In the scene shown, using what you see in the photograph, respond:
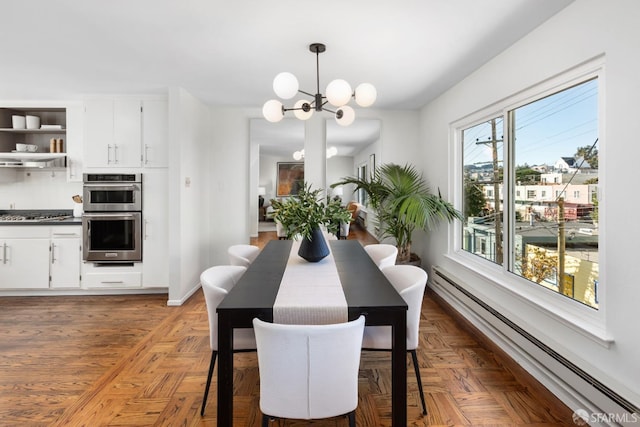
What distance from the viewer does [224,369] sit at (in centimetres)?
147

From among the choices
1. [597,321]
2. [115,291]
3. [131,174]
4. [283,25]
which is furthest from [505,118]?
[115,291]

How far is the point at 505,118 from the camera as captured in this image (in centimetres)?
273

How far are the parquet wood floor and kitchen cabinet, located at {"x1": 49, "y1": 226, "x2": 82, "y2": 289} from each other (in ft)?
2.06

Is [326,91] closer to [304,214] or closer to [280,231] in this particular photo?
[304,214]

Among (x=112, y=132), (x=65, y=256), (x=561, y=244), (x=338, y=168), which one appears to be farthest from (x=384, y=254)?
(x=65, y=256)

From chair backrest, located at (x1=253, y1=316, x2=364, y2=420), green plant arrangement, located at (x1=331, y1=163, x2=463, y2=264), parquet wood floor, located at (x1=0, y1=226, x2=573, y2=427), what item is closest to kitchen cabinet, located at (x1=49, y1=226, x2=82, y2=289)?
parquet wood floor, located at (x1=0, y1=226, x2=573, y2=427)

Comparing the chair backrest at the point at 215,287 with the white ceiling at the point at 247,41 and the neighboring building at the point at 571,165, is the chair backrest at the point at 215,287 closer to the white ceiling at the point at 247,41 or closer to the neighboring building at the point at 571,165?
the white ceiling at the point at 247,41

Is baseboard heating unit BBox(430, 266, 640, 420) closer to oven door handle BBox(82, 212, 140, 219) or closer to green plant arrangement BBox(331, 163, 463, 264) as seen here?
green plant arrangement BBox(331, 163, 463, 264)

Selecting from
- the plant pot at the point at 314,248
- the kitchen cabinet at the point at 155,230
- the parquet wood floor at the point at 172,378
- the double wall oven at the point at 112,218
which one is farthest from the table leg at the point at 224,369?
the double wall oven at the point at 112,218

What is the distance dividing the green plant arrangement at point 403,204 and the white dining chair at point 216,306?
219cm

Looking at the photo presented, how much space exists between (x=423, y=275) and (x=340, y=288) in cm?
54

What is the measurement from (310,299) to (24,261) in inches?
160

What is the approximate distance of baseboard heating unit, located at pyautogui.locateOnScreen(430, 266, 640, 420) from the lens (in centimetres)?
163

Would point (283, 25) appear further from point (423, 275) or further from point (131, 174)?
point (131, 174)
